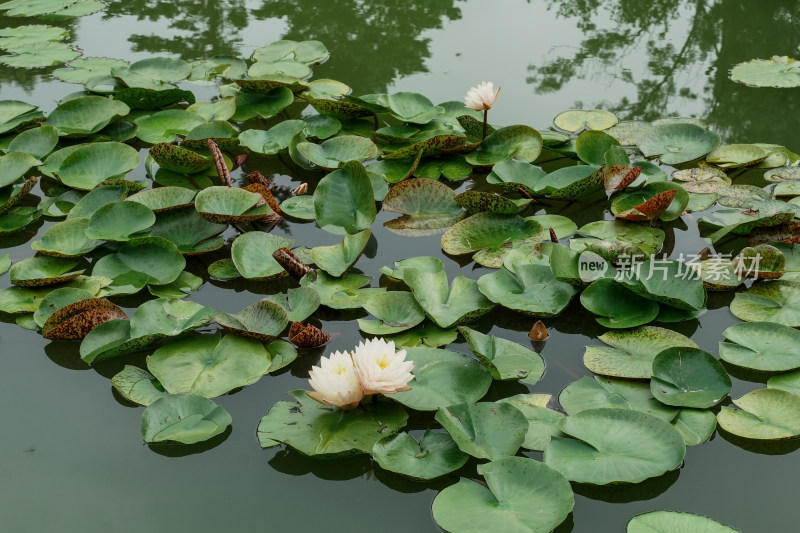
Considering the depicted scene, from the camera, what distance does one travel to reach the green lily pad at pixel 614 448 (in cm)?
155

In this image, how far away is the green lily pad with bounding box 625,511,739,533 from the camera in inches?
56.1

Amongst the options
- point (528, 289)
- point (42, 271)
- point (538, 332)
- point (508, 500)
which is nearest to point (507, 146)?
point (528, 289)

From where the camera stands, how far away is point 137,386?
1.87m

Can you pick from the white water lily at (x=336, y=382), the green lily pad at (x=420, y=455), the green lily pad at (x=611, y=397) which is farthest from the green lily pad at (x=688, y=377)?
the white water lily at (x=336, y=382)

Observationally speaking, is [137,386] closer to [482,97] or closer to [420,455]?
[420,455]

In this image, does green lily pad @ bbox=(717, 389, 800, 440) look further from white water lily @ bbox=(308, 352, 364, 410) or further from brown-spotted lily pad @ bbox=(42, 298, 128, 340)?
brown-spotted lily pad @ bbox=(42, 298, 128, 340)

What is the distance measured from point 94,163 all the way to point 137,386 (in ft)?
4.53

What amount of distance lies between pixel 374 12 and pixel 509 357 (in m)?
3.30

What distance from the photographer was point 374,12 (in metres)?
4.51

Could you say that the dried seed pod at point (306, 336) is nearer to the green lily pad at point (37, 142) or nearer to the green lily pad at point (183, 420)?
the green lily pad at point (183, 420)

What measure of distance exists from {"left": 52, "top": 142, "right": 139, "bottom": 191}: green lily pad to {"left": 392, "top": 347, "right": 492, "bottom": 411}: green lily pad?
166cm

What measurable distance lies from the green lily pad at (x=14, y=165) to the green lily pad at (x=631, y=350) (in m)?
2.31

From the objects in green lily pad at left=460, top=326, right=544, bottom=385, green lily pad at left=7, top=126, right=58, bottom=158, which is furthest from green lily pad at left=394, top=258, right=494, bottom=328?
green lily pad at left=7, top=126, right=58, bottom=158

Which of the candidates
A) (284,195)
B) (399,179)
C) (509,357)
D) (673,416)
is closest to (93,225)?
(284,195)
